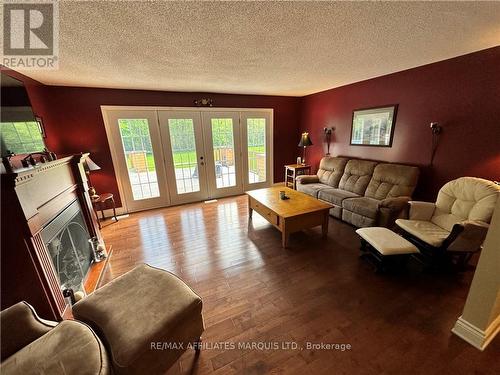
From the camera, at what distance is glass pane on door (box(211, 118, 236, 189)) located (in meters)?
4.32

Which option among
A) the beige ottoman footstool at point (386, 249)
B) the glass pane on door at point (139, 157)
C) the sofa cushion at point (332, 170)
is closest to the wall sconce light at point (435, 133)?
the sofa cushion at point (332, 170)

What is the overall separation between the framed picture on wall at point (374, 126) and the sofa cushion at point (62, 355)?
13.8 feet

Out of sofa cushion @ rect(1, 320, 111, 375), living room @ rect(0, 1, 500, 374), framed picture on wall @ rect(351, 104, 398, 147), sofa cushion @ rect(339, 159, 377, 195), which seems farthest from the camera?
sofa cushion @ rect(339, 159, 377, 195)

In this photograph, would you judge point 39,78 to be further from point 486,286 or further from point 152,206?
point 486,286

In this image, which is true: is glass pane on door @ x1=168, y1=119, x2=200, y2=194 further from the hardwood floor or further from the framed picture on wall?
the framed picture on wall

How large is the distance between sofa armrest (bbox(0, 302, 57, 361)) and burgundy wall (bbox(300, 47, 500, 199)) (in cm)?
426

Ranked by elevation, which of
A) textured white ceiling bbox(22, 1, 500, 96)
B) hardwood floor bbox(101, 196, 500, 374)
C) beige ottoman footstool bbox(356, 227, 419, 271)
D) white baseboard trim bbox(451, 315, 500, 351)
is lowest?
hardwood floor bbox(101, 196, 500, 374)

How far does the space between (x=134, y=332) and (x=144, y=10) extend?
78.9 inches

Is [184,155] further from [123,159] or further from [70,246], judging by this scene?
[70,246]

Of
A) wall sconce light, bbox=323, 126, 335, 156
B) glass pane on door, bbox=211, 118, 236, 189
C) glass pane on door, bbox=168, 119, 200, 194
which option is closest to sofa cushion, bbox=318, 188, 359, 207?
wall sconce light, bbox=323, 126, 335, 156

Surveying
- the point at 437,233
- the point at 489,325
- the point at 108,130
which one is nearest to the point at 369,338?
the point at 489,325

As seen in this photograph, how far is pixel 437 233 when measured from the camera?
86.4 inches

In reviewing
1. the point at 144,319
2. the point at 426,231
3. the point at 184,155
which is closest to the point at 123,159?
the point at 184,155

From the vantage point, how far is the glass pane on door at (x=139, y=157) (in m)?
3.63
